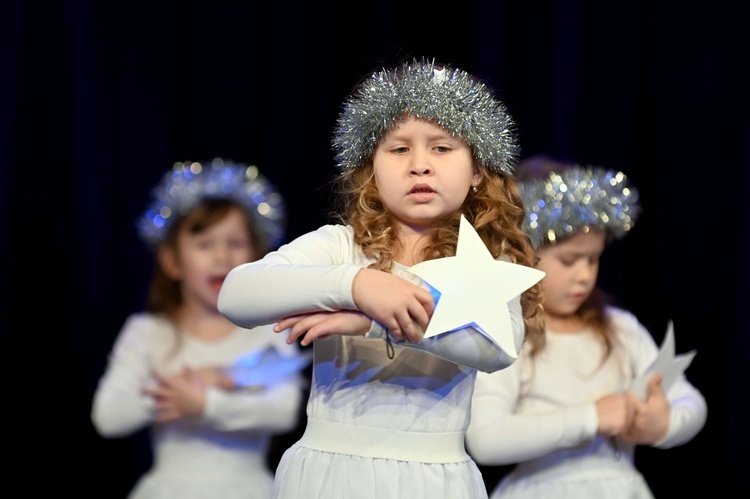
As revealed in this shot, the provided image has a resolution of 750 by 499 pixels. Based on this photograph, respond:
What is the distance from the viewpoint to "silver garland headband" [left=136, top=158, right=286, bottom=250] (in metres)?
2.91

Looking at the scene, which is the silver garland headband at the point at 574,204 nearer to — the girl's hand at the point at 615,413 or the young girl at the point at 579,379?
the young girl at the point at 579,379

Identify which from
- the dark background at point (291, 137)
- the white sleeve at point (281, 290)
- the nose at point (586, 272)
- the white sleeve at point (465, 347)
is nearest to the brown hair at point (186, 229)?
the dark background at point (291, 137)

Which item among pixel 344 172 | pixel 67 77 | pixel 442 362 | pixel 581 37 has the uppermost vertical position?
pixel 581 37

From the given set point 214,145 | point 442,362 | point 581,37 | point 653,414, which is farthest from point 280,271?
point 581,37

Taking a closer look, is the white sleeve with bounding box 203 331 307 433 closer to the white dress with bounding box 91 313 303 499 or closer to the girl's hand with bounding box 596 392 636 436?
the white dress with bounding box 91 313 303 499

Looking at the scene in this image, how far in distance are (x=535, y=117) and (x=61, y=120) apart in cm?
142

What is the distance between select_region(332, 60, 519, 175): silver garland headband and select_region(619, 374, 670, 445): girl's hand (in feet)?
3.14

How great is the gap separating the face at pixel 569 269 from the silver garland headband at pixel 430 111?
87 centimetres

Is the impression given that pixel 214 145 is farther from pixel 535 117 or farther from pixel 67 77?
pixel 535 117

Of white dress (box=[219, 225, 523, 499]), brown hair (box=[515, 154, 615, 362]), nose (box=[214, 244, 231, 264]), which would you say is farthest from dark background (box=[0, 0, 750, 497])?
white dress (box=[219, 225, 523, 499])

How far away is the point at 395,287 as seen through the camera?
4.58 ft

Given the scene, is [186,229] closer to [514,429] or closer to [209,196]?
[209,196]

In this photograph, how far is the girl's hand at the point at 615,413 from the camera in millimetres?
2359

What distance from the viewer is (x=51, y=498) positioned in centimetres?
305
